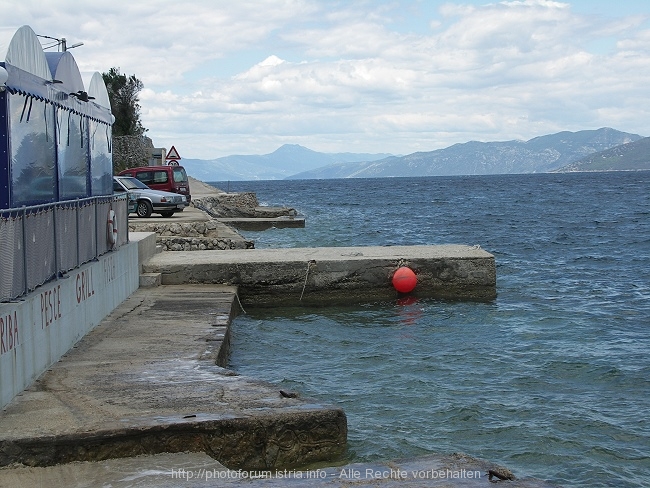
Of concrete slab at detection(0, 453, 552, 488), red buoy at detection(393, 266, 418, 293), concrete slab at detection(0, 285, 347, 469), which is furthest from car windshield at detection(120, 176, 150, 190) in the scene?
concrete slab at detection(0, 453, 552, 488)

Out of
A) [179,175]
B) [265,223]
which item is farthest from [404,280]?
[265,223]

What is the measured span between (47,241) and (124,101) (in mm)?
51137

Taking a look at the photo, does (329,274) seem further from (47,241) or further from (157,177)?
(157,177)

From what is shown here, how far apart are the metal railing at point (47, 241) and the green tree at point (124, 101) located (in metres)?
45.7

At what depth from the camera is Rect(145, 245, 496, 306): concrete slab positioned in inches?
613

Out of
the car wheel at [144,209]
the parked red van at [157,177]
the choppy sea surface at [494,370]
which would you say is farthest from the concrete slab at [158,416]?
the parked red van at [157,177]

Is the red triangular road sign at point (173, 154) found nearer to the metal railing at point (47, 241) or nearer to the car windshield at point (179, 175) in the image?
the car windshield at point (179, 175)

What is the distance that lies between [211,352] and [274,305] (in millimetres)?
6128

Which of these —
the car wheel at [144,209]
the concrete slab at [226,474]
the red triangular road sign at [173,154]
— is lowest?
the concrete slab at [226,474]

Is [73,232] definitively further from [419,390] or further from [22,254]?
[419,390]

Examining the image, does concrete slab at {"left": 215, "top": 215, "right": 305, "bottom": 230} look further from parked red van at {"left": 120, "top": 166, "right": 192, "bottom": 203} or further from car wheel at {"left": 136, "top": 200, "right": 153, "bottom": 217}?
car wheel at {"left": 136, "top": 200, "right": 153, "bottom": 217}

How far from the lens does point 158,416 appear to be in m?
7.03

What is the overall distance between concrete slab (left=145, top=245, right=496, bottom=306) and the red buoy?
0.16 meters

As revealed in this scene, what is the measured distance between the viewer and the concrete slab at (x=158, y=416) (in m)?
6.59
